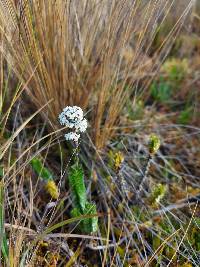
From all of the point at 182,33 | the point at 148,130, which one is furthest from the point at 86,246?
the point at 182,33

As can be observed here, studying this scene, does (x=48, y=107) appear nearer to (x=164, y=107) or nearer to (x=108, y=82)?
(x=108, y=82)

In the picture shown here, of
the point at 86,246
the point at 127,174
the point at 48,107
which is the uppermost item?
the point at 48,107

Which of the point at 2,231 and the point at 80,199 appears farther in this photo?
the point at 80,199

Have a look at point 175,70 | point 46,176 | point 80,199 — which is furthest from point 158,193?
point 175,70

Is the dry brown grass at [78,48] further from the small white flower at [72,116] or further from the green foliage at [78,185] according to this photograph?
the green foliage at [78,185]

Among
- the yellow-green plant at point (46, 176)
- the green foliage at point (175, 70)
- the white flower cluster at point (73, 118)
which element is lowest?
the yellow-green plant at point (46, 176)

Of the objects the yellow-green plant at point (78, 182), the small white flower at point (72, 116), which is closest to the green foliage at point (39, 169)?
the yellow-green plant at point (78, 182)

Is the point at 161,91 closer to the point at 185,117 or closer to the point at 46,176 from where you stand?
the point at 185,117

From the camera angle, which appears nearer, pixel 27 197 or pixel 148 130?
pixel 27 197

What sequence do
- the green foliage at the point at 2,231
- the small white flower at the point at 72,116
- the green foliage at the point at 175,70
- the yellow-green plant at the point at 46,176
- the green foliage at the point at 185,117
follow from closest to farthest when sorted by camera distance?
the green foliage at the point at 2,231
the small white flower at the point at 72,116
the yellow-green plant at the point at 46,176
the green foliage at the point at 185,117
the green foliage at the point at 175,70
